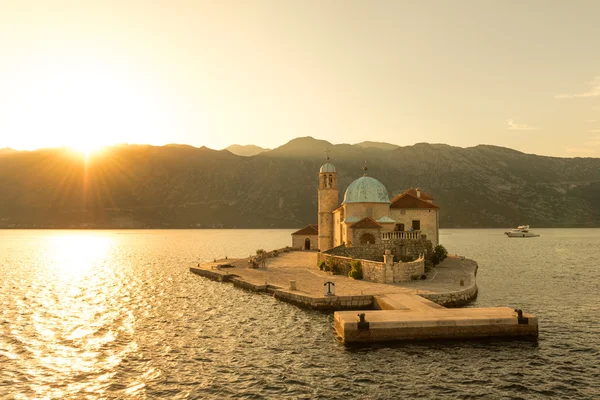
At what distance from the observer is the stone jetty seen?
24.7 m

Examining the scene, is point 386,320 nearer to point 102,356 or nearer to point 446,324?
point 446,324

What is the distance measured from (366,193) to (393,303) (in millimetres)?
26155

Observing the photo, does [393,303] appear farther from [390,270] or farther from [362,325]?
[390,270]

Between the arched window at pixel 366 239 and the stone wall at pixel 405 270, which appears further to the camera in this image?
the arched window at pixel 366 239

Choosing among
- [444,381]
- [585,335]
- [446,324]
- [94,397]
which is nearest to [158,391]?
[94,397]

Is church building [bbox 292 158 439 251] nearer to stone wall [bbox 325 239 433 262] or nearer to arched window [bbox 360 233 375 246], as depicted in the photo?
arched window [bbox 360 233 375 246]

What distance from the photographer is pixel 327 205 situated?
66375mm

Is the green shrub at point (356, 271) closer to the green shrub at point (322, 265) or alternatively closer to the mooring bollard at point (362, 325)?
the green shrub at point (322, 265)

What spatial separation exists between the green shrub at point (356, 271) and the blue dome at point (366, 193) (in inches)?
469

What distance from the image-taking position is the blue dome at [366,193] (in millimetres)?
54719

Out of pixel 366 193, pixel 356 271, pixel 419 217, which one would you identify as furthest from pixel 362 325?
pixel 419 217

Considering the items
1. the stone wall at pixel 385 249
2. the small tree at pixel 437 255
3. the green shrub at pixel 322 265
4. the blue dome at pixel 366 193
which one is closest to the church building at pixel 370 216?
the blue dome at pixel 366 193

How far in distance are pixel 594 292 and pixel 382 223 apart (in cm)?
2220

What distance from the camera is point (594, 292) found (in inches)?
1581
